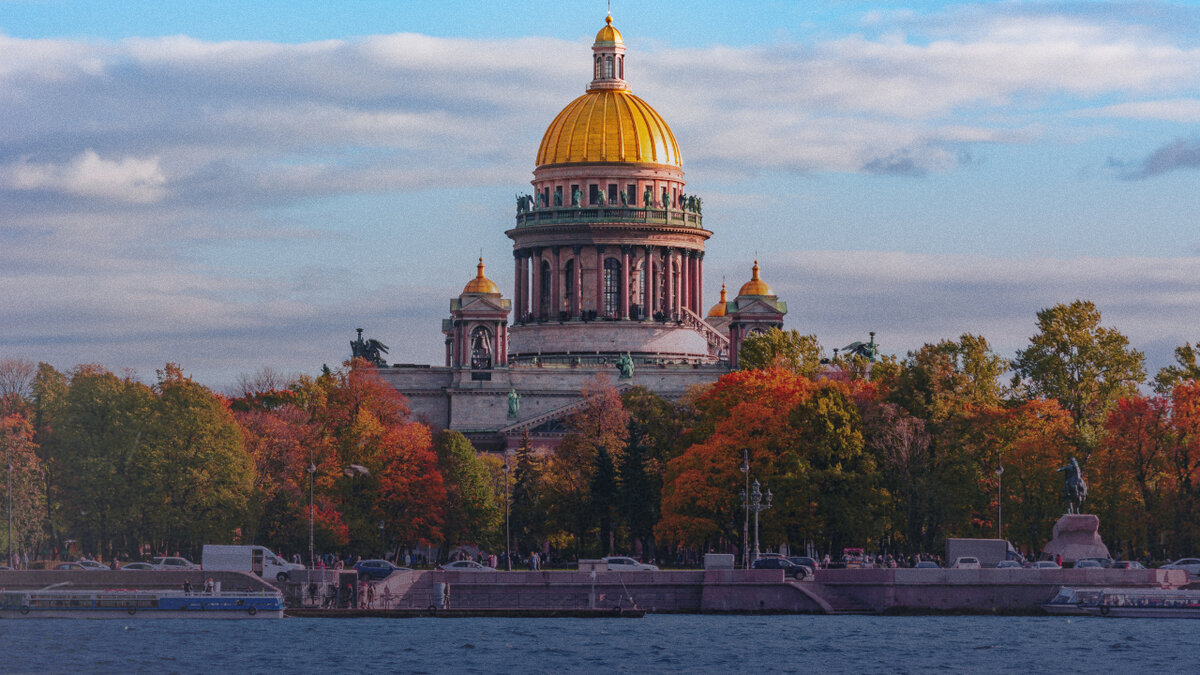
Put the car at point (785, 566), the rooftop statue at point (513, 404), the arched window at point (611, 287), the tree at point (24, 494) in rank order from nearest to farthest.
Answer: the car at point (785, 566) → the tree at point (24, 494) → the rooftop statue at point (513, 404) → the arched window at point (611, 287)

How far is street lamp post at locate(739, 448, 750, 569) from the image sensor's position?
126 meters

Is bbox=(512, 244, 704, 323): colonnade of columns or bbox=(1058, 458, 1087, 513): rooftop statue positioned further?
bbox=(512, 244, 704, 323): colonnade of columns

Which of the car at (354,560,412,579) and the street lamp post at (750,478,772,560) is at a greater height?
the street lamp post at (750,478,772,560)

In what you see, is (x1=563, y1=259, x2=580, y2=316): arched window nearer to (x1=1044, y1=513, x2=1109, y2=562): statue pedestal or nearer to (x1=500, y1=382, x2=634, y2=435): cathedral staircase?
(x1=500, y1=382, x2=634, y2=435): cathedral staircase

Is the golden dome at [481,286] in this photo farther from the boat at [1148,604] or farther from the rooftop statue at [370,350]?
the boat at [1148,604]

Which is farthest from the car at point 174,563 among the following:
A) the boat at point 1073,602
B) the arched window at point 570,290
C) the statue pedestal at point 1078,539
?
the arched window at point 570,290

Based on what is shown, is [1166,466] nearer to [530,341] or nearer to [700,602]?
[700,602]

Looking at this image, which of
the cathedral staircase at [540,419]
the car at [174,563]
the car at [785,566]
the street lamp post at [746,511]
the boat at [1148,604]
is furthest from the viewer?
the cathedral staircase at [540,419]

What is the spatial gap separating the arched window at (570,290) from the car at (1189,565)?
77.7 metres

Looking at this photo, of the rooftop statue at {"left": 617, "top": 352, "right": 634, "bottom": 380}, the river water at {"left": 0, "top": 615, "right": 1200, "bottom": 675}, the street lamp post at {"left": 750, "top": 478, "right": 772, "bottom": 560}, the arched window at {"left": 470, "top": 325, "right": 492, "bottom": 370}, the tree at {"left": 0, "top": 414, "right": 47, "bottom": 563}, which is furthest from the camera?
the arched window at {"left": 470, "top": 325, "right": 492, "bottom": 370}

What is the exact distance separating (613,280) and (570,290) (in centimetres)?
314

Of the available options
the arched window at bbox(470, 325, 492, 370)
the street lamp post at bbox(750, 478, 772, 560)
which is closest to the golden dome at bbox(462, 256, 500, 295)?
the arched window at bbox(470, 325, 492, 370)

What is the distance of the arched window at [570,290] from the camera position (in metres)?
197

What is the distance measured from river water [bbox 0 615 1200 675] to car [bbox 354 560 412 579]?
5.43 m
